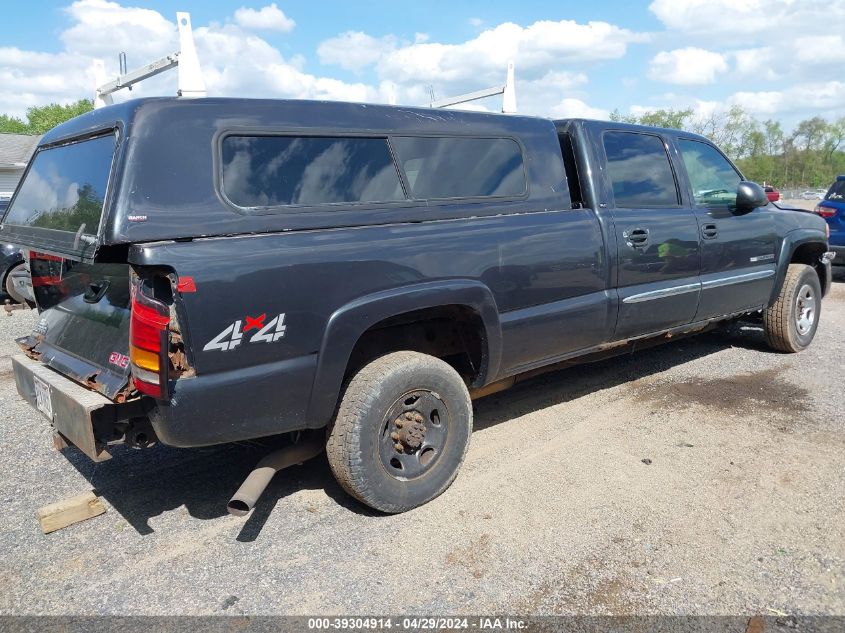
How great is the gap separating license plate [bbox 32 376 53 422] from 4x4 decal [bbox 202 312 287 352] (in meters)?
1.04

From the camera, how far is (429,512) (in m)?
3.27

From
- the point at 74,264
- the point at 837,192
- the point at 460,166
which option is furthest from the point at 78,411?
the point at 837,192

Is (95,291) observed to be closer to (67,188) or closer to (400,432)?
(67,188)

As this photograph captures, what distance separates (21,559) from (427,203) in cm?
250

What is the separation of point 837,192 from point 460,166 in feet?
30.0

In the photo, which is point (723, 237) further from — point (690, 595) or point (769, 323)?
point (690, 595)

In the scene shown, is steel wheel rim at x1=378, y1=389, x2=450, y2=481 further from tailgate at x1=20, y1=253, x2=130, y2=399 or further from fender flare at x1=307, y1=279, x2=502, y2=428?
tailgate at x1=20, y1=253, x2=130, y2=399

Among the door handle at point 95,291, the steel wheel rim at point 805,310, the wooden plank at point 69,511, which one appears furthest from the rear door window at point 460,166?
the steel wheel rim at point 805,310

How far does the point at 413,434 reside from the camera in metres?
3.23

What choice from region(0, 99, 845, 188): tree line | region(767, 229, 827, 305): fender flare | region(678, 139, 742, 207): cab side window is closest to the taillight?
region(678, 139, 742, 207): cab side window

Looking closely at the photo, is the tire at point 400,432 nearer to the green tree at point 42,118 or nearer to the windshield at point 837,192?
the windshield at point 837,192

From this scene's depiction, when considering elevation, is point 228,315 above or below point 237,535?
above

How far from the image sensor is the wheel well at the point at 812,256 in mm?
5906

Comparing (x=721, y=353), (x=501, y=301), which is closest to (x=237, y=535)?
(x=501, y=301)
